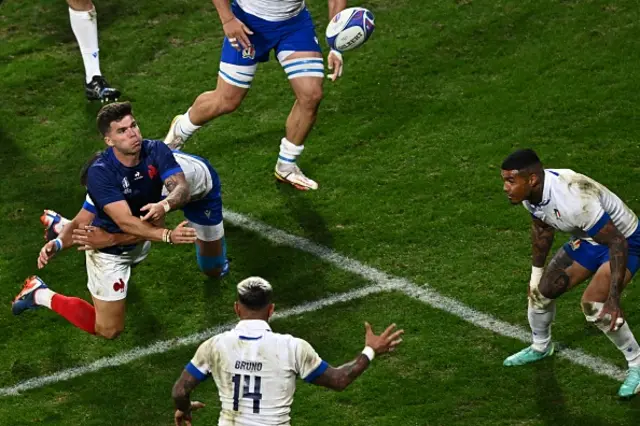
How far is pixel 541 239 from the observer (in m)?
8.90

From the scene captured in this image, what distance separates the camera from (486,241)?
428 inches

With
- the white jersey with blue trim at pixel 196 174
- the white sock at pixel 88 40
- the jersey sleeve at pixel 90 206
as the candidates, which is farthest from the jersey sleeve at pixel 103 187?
the white sock at pixel 88 40

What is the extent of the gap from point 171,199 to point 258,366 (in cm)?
261

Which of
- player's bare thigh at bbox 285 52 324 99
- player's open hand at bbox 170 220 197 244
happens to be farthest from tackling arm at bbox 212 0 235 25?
player's open hand at bbox 170 220 197 244

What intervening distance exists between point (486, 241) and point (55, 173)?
177 inches

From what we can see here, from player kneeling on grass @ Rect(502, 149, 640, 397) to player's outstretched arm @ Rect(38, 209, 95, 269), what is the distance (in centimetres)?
342

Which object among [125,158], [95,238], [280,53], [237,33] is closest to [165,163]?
[125,158]

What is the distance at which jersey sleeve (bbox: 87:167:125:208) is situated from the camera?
938cm

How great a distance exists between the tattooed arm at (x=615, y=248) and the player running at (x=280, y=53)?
3568mm

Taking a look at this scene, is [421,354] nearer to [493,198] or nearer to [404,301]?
[404,301]

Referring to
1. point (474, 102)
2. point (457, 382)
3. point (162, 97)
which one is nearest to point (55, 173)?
point (162, 97)

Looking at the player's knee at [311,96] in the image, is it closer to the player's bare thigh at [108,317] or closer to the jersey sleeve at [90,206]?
the jersey sleeve at [90,206]

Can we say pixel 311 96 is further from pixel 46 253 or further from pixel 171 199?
pixel 46 253

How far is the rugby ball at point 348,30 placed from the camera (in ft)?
36.6
